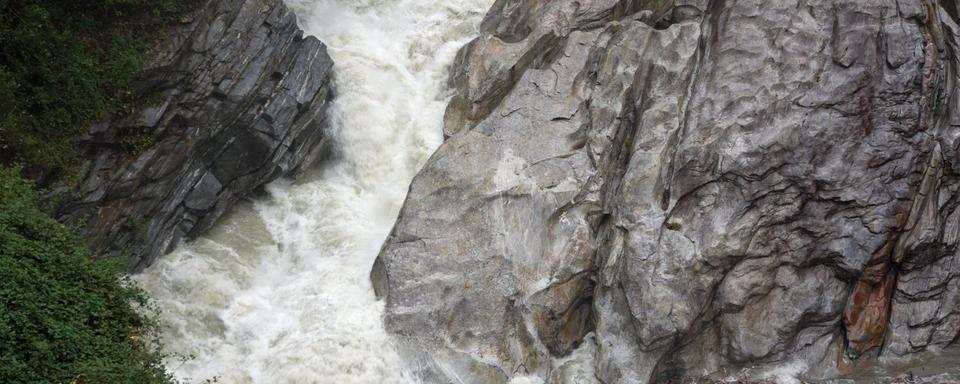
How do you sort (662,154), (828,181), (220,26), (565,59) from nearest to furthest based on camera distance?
(828,181)
(662,154)
(220,26)
(565,59)

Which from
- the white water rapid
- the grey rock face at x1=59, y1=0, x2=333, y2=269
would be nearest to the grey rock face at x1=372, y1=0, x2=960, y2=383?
the white water rapid

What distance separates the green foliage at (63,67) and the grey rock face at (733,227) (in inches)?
237

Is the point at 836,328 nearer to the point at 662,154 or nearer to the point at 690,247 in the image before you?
the point at 690,247

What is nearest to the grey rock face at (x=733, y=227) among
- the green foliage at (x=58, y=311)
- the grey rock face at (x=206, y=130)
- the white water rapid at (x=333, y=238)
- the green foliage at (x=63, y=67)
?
the white water rapid at (x=333, y=238)

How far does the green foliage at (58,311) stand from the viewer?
1068 centimetres

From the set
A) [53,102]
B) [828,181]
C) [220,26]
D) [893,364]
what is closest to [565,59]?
[828,181]

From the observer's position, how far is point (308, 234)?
1673 cm

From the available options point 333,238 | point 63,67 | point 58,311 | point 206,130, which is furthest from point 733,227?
point 63,67

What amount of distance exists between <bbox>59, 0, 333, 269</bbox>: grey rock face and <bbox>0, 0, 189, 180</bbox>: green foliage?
404 mm

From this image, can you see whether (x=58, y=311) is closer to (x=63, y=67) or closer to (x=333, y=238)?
(x=63, y=67)

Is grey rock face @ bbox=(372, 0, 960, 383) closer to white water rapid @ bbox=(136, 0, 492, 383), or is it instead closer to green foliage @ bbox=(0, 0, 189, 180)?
white water rapid @ bbox=(136, 0, 492, 383)

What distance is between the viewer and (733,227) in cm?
1390

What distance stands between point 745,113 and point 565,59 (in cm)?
458

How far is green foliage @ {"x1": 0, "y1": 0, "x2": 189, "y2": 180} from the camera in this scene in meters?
13.3
